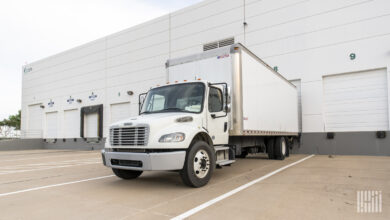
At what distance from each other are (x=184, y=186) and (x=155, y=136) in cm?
138

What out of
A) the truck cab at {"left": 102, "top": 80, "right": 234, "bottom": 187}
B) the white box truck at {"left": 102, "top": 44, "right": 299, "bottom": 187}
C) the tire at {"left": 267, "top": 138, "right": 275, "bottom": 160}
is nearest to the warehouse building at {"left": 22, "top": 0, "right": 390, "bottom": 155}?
the tire at {"left": 267, "top": 138, "right": 275, "bottom": 160}

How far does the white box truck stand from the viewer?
17.4 ft

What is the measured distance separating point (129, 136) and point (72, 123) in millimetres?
25019

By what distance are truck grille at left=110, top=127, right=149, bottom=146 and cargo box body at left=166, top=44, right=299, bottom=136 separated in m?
2.61

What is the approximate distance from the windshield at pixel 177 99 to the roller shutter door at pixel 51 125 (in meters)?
26.5

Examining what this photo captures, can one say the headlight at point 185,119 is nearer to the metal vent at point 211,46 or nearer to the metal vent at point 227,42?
the metal vent at point 227,42

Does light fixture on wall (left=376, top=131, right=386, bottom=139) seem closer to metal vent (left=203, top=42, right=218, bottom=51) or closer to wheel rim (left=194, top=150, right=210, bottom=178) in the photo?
metal vent (left=203, top=42, right=218, bottom=51)

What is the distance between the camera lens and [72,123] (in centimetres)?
2791

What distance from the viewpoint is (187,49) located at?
19.5 m

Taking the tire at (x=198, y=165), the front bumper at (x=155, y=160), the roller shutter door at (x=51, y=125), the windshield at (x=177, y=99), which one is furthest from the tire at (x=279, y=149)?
the roller shutter door at (x=51, y=125)

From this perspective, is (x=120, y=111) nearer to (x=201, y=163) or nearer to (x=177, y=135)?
(x=201, y=163)

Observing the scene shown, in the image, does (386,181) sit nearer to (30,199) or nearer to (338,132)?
(30,199)

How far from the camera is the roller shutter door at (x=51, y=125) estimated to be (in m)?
29.5

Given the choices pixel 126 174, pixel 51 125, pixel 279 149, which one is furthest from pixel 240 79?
pixel 51 125
